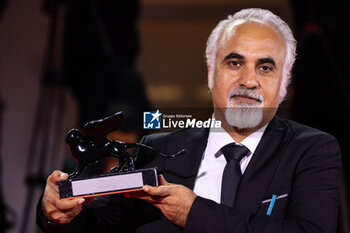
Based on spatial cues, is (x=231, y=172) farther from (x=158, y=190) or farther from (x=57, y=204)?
(x=57, y=204)

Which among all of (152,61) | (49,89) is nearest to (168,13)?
(152,61)

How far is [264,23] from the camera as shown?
939 millimetres

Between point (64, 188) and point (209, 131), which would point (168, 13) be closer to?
point (209, 131)

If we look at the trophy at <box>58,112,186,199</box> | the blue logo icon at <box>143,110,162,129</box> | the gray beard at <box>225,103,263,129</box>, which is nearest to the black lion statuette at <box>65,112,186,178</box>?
the trophy at <box>58,112,186,199</box>

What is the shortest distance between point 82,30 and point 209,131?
3.49 feet

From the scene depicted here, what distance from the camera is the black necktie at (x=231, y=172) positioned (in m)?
0.91

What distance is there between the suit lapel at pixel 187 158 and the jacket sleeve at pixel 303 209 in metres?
0.12

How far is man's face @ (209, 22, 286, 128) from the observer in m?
0.92

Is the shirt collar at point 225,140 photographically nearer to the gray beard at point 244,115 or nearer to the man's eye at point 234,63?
the gray beard at point 244,115

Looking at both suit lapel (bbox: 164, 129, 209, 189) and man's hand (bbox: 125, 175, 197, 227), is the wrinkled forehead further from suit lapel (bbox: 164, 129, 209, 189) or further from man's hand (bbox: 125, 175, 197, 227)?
man's hand (bbox: 125, 175, 197, 227)

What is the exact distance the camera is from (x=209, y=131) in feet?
3.34

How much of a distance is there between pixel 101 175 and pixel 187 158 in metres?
0.23

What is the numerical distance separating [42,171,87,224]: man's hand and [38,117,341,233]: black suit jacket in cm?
3

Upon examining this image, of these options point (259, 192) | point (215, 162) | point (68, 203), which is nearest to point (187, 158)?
point (215, 162)
